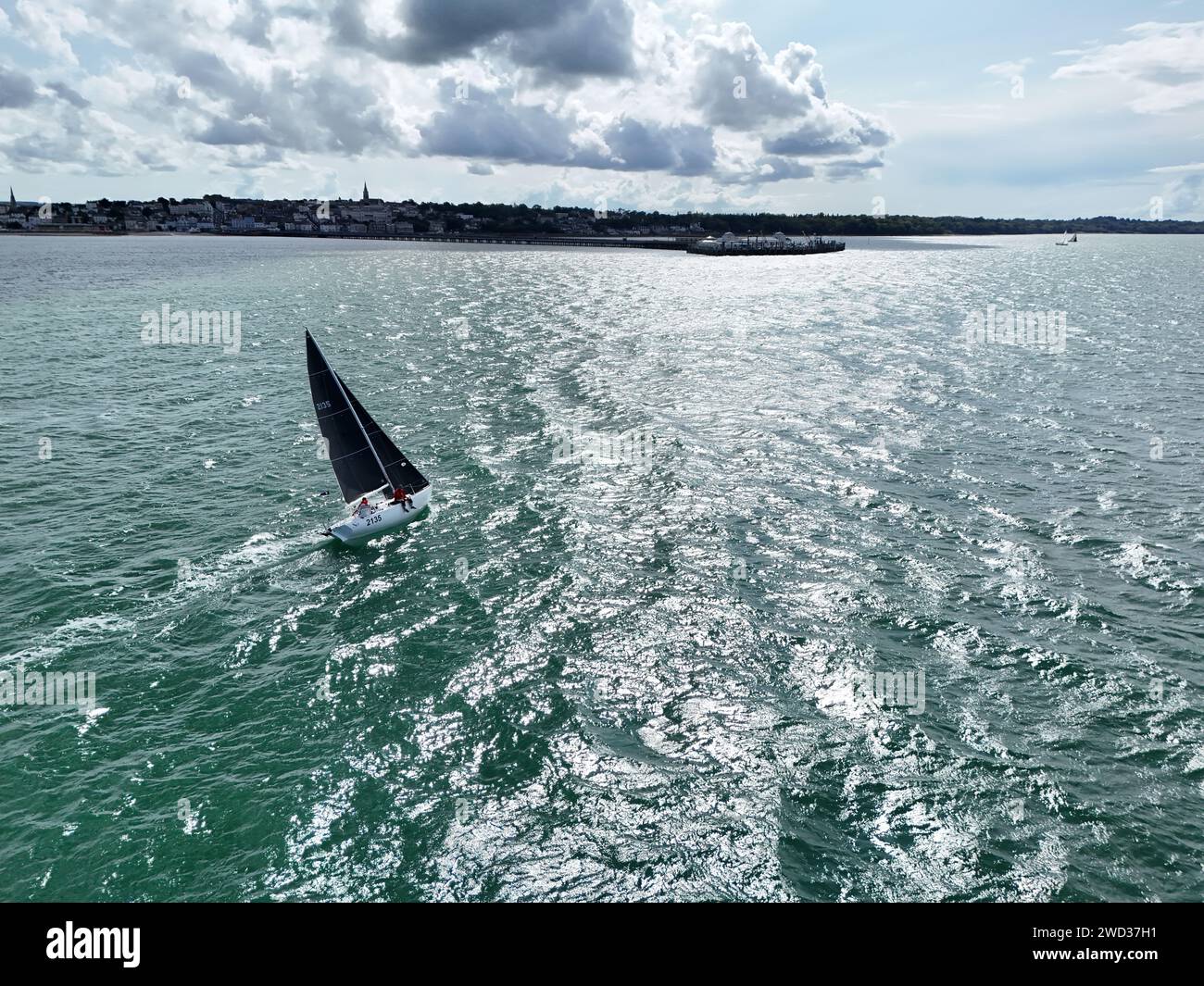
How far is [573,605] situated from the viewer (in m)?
35.2

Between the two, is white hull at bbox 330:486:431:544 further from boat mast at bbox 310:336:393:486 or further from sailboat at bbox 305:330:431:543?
boat mast at bbox 310:336:393:486

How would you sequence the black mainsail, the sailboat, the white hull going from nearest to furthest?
the white hull → the sailboat → the black mainsail

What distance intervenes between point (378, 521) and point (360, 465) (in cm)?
440

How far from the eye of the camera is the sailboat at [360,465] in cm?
4216

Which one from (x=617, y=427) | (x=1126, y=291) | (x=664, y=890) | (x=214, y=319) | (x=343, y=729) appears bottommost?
(x=664, y=890)

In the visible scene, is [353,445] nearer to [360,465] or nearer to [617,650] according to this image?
[360,465]

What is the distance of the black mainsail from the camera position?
42594mm
